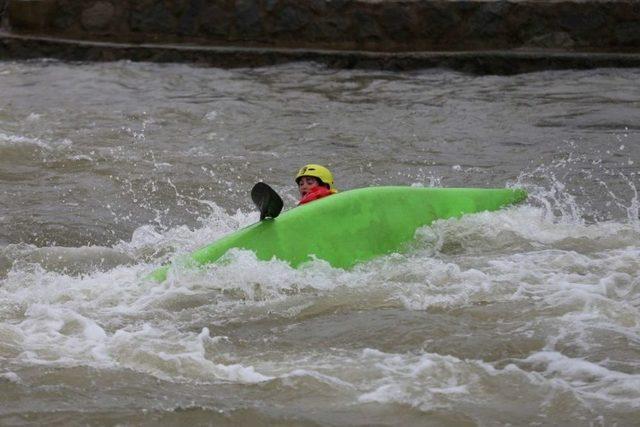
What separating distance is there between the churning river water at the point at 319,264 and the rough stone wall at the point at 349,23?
2.06 feet

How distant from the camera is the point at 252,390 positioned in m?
5.02

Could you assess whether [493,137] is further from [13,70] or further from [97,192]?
[13,70]

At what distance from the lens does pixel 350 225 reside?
7.29 meters

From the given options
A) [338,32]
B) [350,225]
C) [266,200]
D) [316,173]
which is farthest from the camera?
[338,32]

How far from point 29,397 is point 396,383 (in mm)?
1574

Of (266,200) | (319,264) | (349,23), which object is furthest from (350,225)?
(349,23)

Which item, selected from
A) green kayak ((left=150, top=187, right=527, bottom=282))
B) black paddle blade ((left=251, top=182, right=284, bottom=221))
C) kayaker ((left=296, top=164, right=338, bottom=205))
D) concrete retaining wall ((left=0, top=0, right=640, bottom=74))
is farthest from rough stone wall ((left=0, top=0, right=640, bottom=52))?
black paddle blade ((left=251, top=182, right=284, bottom=221))

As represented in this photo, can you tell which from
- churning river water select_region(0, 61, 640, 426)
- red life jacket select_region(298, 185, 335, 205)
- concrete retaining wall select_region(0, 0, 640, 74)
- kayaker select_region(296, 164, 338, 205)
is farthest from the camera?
concrete retaining wall select_region(0, 0, 640, 74)

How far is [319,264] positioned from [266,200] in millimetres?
503

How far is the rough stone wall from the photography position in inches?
511

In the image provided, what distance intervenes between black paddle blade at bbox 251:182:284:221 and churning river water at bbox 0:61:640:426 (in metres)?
0.34

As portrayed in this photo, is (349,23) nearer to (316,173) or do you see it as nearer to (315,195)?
(316,173)

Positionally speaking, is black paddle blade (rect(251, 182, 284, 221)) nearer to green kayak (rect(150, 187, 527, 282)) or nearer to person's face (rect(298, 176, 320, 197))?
green kayak (rect(150, 187, 527, 282))

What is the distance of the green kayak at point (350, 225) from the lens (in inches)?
271
